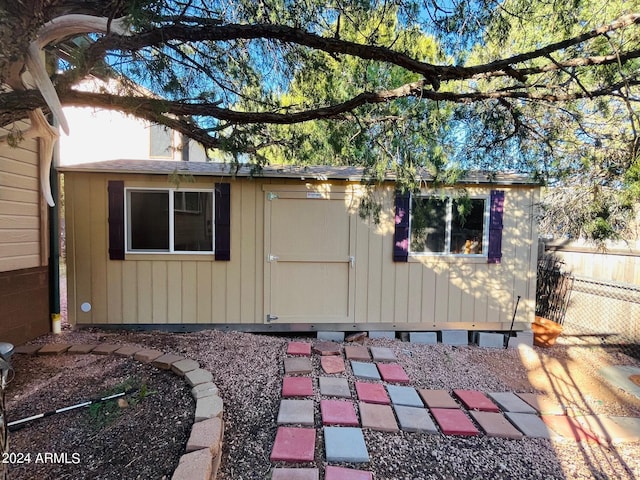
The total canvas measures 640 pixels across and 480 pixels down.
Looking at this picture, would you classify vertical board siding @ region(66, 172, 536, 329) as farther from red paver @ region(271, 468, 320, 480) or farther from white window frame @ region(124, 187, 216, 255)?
red paver @ region(271, 468, 320, 480)

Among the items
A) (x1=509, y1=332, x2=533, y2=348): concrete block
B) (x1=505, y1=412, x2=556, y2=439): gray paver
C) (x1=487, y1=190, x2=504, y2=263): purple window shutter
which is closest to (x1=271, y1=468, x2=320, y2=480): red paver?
(x1=505, y1=412, x2=556, y2=439): gray paver

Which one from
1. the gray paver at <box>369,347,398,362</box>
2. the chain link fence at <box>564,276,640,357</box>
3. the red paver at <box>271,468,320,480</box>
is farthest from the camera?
the chain link fence at <box>564,276,640,357</box>

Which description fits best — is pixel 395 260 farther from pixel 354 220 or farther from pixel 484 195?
pixel 484 195

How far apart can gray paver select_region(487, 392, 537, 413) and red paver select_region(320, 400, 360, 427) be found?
132 centimetres

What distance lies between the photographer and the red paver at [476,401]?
265 centimetres

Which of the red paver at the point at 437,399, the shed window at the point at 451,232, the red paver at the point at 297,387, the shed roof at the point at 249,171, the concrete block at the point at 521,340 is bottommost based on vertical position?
the concrete block at the point at 521,340

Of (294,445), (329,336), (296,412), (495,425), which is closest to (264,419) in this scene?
(296,412)

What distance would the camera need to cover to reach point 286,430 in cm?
216

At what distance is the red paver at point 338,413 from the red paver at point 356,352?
0.94 metres

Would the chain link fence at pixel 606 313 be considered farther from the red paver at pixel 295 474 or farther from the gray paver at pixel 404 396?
the red paver at pixel 295 474

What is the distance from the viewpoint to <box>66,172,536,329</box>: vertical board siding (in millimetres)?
4195

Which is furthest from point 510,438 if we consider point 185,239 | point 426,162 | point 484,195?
point 185,239

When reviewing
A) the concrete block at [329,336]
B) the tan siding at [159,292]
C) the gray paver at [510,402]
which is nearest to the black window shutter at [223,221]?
the tan siding at [159,292]

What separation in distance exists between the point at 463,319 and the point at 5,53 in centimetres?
506
